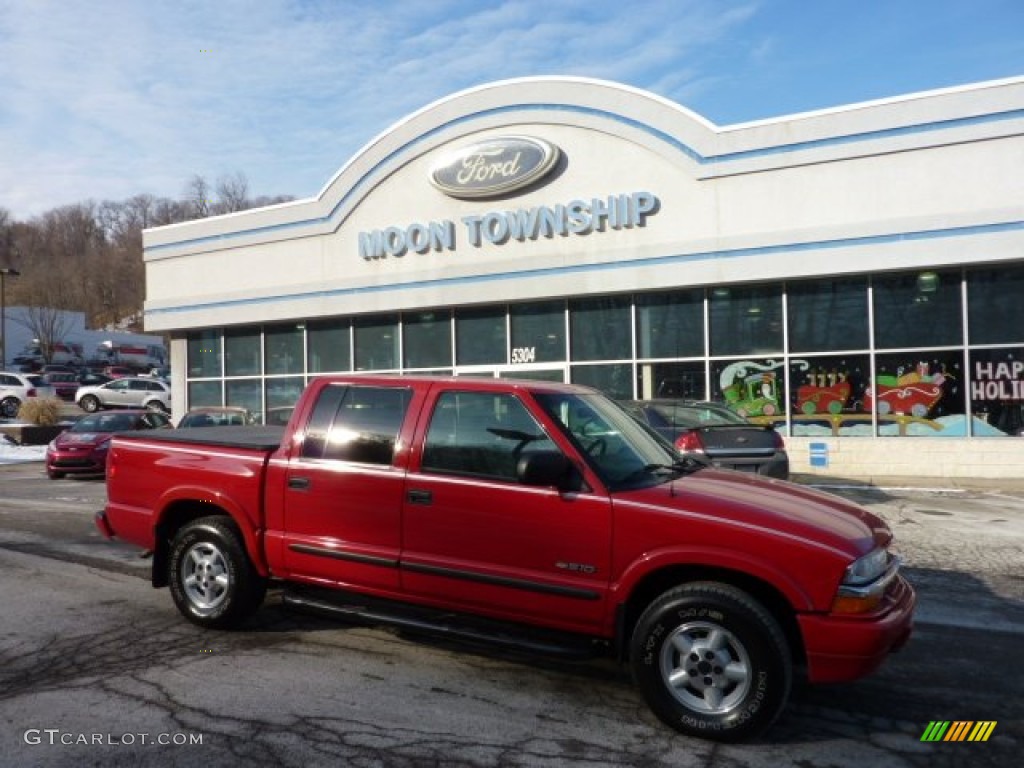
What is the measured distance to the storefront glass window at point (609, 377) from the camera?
57.1ft

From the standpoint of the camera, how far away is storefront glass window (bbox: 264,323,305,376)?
2192 centimetres

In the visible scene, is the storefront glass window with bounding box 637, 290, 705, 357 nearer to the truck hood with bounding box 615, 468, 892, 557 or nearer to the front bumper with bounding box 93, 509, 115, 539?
the truck hood with bounding box 615, 468, 892, 557

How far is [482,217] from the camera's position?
60.7 ft

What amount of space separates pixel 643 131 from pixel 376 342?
8448 millimetres

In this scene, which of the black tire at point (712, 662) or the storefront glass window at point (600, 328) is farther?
the storefront glass window at point (600, 328)

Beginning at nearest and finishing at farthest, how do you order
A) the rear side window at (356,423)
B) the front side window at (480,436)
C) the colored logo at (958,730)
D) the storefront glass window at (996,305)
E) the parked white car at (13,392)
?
1. the colored logo at (958,730)
2. the front side window at (480,436)
3. the rear side window at (356,423)
4. the storefront glass window at (996,305)
5. the parked white car at (13,392)

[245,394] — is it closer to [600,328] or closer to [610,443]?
[600,328]

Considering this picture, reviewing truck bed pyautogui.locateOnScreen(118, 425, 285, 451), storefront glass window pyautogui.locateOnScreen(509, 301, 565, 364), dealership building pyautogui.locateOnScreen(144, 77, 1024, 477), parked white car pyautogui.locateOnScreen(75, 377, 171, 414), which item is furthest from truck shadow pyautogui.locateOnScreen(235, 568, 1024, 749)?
parked white car pyautogui.locateOnScreen(75, 377, 171, 414)

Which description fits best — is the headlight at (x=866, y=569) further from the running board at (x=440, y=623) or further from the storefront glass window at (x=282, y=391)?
the storefront glass window at (x=282, y=391)

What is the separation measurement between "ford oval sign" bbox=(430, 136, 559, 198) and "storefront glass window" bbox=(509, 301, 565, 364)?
270 cm

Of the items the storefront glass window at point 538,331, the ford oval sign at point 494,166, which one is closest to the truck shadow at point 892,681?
the storefront glass window at point 538,331

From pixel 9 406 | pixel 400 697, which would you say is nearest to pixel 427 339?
pixel 400 697

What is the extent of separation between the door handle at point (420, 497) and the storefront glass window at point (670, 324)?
505 inches

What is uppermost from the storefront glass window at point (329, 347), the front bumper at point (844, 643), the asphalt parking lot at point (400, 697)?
the storefront glass window at point (329, 347)
